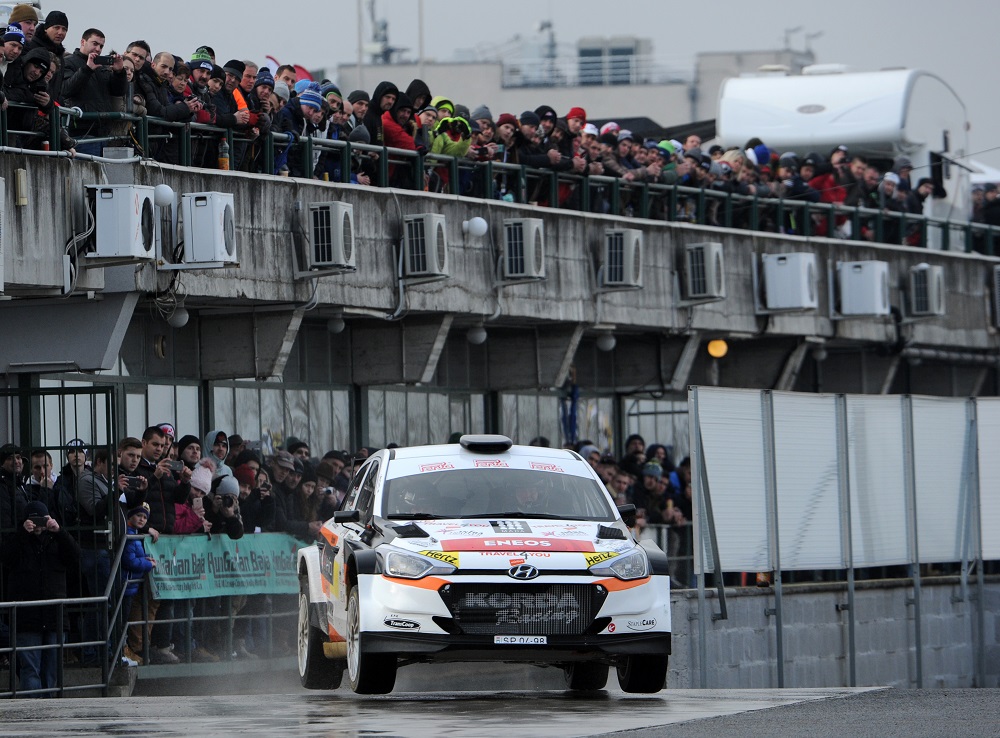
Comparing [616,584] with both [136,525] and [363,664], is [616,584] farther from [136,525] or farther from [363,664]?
[136,525]

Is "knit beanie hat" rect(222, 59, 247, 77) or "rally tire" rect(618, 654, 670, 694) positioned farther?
"knit beanie hat" rect(222, 59, 247, 77)

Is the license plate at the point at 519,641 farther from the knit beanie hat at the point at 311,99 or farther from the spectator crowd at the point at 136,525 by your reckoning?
the knit beanie hat at the point at 311,99

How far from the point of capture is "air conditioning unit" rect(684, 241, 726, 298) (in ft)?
108

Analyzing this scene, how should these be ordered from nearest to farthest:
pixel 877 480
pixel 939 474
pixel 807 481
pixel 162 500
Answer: pixel 162 500, pixel 807 481, pixel 877 480, pixel 939 474

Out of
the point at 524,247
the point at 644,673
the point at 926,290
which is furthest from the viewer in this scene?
the point at 926,290

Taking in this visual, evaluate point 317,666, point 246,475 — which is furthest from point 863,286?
point 317,666

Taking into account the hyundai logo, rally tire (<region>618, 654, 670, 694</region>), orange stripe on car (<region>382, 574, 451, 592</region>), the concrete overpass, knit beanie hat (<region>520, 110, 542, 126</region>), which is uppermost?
knit beanie hat (<region>520, 110, 542, 126</region>)

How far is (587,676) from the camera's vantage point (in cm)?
1762

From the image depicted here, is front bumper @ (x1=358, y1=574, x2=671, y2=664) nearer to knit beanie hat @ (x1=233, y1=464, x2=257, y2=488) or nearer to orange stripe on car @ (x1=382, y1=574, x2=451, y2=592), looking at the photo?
orange stripe on car @ (x1=382, y1=574, x2=451, y2=592)

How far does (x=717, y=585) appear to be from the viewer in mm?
22984

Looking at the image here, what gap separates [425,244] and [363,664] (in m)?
12.5

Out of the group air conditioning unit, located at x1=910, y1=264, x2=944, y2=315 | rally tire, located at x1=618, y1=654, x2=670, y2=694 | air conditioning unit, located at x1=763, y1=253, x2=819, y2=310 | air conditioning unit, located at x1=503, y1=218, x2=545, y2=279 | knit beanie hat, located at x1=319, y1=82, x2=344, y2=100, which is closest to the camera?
rally tire, located at x1=618, y1=654, x2=670, y2=694

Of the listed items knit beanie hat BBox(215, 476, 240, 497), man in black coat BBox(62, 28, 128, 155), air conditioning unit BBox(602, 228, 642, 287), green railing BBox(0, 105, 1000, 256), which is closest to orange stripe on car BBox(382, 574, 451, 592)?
knit beanie hat BBox(215, 476, 240, 497)

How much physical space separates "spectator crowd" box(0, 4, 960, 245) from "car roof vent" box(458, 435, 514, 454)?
6.23m
